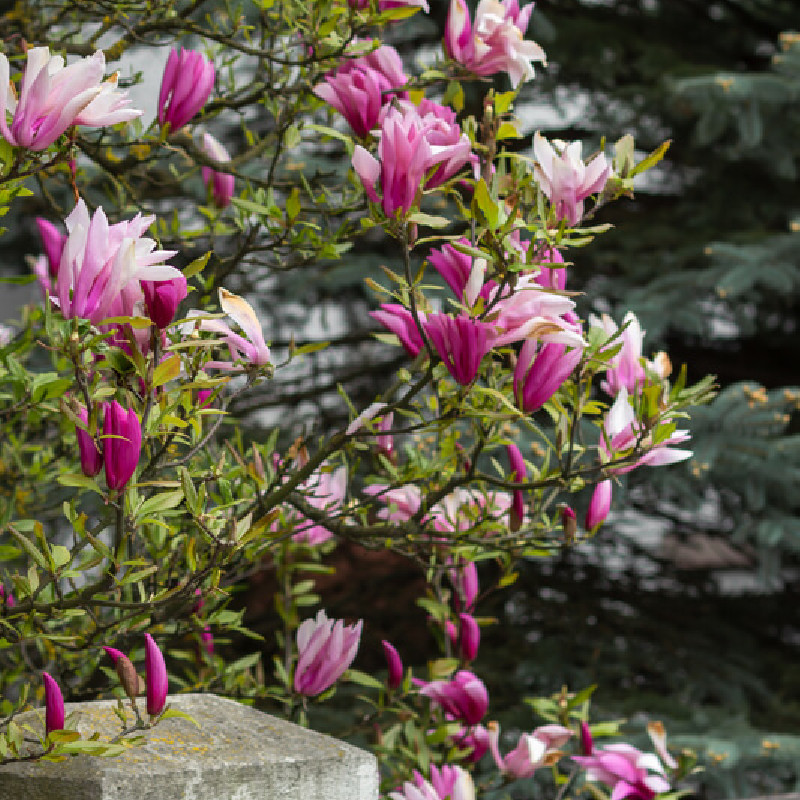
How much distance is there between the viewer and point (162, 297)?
2.95ft

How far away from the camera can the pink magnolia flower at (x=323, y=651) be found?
1280mm

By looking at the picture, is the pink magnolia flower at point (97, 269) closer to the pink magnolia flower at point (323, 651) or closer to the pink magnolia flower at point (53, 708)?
the pink magnolia flower at point (53, 708)

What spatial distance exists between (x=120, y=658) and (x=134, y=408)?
9.1 inches

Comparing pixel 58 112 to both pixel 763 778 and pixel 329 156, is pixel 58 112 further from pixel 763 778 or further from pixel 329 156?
pixel 329 156

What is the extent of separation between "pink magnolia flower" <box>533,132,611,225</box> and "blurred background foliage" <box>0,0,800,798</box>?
1.50 metres

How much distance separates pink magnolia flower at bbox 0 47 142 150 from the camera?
2.93 ft

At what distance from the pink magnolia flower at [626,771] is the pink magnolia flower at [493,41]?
2.91ft

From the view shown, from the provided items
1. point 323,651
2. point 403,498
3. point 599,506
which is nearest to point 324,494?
point 403,498

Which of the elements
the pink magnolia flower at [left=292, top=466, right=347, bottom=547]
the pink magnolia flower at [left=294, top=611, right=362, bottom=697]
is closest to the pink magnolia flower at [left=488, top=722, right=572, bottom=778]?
the pink magnolia flower at [left=294, top=611, right=362, bottom=697]

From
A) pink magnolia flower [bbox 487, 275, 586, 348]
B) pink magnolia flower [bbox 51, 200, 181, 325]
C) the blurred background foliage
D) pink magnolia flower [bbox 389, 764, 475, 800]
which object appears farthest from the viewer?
the blurred background foliage

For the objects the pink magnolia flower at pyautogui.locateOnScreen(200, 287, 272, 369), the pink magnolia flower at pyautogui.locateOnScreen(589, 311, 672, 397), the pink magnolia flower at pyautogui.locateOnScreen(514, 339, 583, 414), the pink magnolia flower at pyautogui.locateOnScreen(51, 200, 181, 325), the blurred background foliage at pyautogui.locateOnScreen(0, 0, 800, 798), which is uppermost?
the pink magnolia flower at pyautogui.locateOnScreen(51, 200, 181, 325)

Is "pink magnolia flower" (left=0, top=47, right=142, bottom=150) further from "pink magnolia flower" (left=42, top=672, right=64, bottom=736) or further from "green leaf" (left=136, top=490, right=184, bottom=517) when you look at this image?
"pink magnolia flower" (left=42, top=672, right=64, bottom=736)

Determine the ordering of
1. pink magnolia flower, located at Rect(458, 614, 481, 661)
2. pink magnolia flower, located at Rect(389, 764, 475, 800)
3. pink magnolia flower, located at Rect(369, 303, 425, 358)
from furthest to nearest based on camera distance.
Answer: pink magnolia flower, located at Rect(458, 614, 481, 661), pink magnolia flower, located at Rect(389, 764, 475, 800), pink magnolia flower, located at Rect(369, 303, 425, 358)

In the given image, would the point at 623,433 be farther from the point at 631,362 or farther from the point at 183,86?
the point at 183,86
